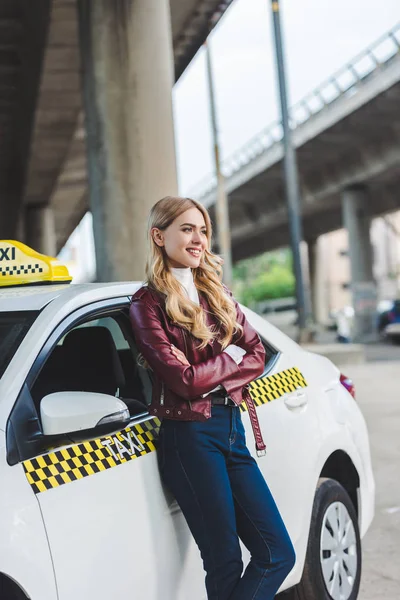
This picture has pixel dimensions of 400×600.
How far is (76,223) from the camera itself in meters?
50.0

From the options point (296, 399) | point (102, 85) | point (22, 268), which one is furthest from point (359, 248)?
point (22, 268)

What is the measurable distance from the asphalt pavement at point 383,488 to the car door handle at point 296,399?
1.21 m

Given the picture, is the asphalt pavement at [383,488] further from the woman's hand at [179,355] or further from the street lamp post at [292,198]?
the street lamp post at [292,198]

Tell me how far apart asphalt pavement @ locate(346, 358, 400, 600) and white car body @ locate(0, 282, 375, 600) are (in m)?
1.11

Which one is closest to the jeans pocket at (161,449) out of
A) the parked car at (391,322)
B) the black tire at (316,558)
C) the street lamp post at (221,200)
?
the black tire at (316,558)

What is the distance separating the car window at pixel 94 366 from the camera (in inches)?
143

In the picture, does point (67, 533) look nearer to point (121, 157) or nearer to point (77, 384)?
point (77, 384)

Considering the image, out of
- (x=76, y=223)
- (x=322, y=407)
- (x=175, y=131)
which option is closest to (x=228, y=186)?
(x=76, y=223)

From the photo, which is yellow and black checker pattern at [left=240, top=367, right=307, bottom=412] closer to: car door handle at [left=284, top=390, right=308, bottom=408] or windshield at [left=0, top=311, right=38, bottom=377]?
car door handle at [left=284, top=390, right=308, bottom=408]

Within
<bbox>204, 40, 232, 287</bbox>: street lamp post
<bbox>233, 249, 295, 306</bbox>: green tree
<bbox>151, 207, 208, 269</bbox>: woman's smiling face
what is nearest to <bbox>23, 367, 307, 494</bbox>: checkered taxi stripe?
<bbox>151, 207, 208, 269</bbox>: woman's smiling face

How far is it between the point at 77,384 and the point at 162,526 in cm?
78

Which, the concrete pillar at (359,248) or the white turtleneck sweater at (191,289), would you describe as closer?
the white turtleneck sweater at (191,289)

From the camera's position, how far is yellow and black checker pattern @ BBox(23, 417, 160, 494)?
2762 mm

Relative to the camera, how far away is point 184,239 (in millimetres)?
3359
